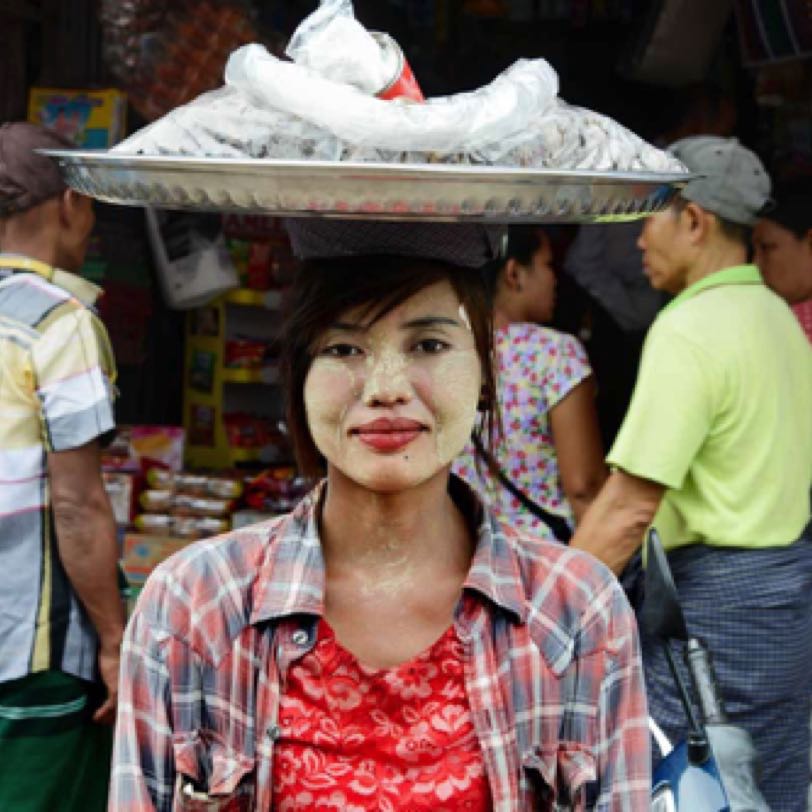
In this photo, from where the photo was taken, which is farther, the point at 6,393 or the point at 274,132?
the point at 6,393

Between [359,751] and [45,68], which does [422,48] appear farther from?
[359,751]

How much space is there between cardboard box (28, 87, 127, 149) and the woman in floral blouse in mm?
1812

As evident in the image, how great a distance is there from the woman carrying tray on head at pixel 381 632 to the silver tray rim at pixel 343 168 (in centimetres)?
29

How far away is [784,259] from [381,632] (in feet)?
9.86

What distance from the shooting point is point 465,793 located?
1.73 metres

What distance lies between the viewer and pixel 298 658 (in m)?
1.76

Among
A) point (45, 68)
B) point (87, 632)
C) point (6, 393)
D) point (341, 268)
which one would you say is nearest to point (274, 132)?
point (341, 268)

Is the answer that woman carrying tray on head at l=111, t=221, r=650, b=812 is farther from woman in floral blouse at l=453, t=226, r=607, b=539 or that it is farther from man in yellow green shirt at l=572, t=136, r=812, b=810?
woman in floral blouse at l=453, t=226, r=607, b=539

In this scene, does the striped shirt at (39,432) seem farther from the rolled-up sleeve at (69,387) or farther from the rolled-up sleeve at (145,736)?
the rolled-up sleeve at (145,736)

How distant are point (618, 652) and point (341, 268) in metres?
0.55

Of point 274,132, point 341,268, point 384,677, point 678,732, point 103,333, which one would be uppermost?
point 274,132

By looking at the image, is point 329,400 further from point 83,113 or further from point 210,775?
point 83,113

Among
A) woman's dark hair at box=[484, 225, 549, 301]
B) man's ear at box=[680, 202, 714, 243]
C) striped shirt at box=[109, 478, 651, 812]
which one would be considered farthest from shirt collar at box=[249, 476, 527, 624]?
woman's dark hair at box=[484, 225, 549, 301]

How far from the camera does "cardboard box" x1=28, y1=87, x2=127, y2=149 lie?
17.0ft
